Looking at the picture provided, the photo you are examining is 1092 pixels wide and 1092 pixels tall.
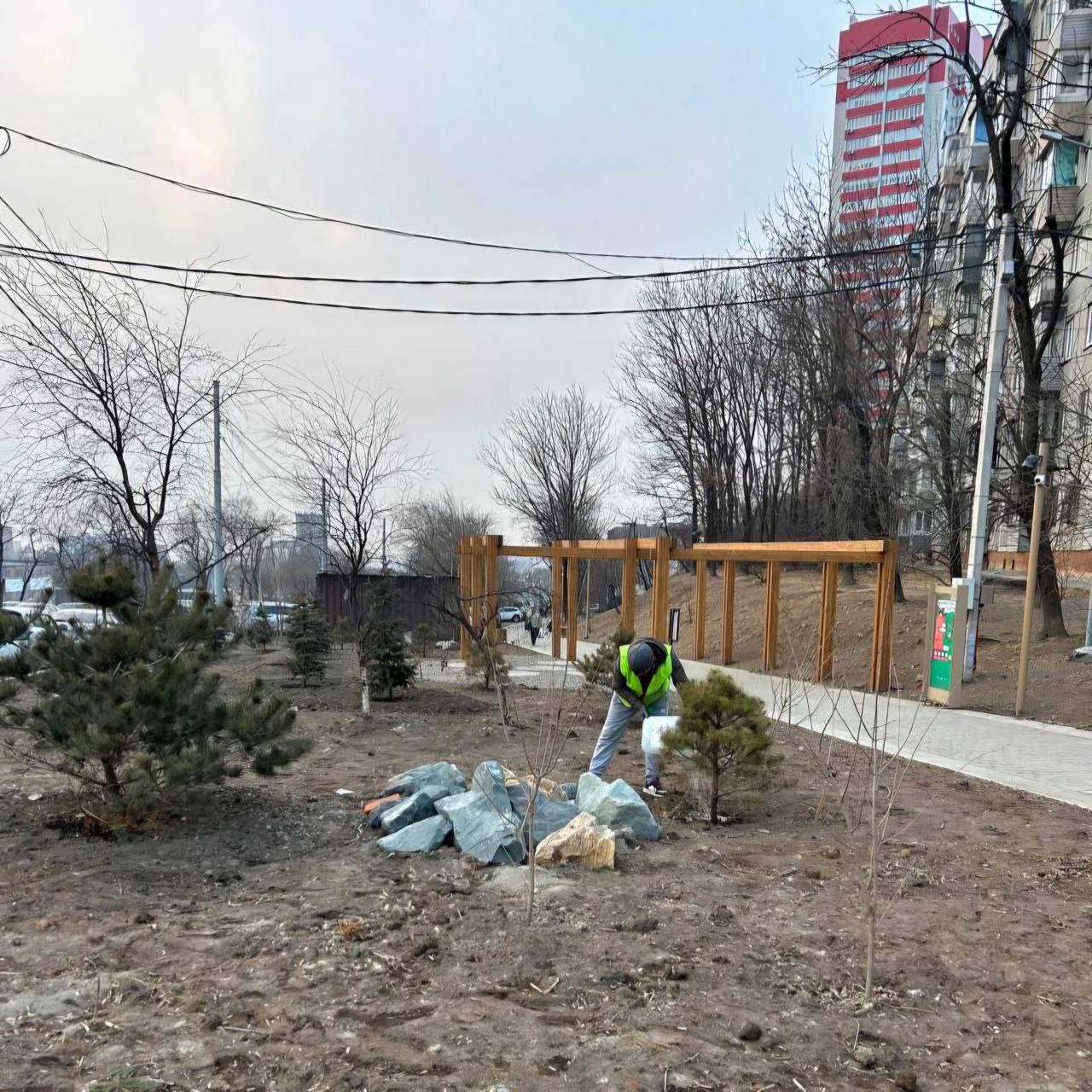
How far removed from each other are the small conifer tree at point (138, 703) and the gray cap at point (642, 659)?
2547mm

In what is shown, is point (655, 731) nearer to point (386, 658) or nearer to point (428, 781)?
point (428, 781)

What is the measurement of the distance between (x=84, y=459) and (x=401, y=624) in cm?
440

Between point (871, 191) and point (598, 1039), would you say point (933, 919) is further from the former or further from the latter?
point (871, 191)

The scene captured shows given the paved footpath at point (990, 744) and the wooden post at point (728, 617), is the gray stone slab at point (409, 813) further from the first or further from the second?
the wooden post at point (728, 617)

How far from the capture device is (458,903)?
3.82m

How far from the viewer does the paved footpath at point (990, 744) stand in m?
7.04

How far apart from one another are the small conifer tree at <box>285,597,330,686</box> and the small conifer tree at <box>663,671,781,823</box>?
7.94m

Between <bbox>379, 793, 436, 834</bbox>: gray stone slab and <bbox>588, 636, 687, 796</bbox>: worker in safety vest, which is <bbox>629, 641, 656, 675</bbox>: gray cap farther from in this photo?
<bbox>379, 793, 436, 834</bbox>: gray stone slab

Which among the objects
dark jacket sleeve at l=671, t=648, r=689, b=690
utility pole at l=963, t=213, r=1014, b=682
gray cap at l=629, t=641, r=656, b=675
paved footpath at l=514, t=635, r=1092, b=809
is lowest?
paved footpath at l=514, t=635, r=1092, b=809

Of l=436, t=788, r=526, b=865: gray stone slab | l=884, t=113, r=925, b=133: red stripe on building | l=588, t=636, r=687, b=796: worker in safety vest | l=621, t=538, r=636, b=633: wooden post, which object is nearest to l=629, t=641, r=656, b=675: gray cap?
l=588, t=636, r=687, b=796: worker in safety vest

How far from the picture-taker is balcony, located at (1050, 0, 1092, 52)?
25.3 m

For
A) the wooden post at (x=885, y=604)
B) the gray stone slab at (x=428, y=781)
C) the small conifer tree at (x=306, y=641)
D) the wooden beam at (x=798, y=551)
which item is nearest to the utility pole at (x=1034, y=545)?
the wooden post at (x=885, y=604)

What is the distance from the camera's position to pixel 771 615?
16766 millimetres

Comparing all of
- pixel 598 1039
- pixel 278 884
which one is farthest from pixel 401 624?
pixel 598 1039
